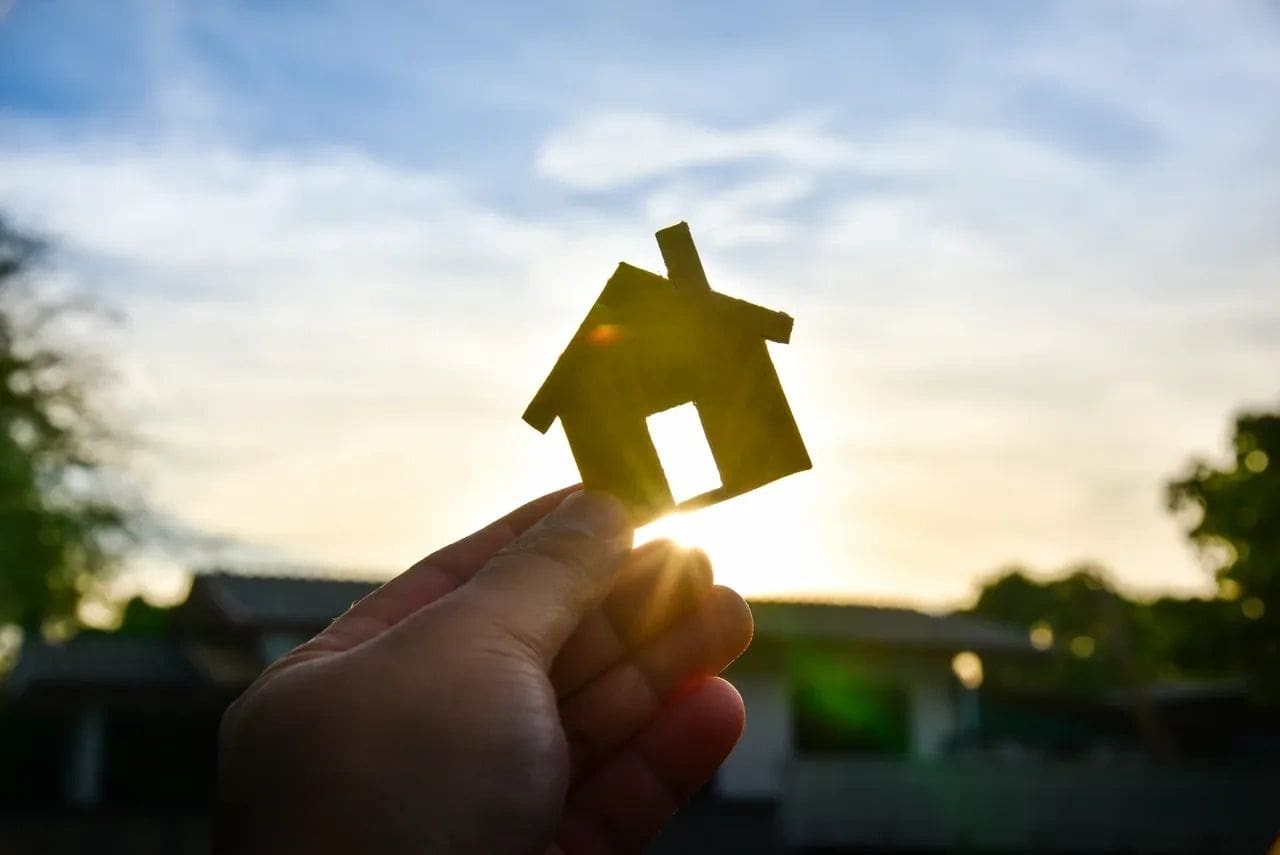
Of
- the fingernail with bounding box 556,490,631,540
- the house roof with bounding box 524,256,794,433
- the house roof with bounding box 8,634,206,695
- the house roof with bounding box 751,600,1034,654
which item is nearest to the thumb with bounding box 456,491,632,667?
the fingernail with bounding box 556,490,631,540

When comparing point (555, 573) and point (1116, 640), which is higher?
point (555, 573)

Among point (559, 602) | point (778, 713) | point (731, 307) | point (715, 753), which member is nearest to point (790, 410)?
point (731, 307)

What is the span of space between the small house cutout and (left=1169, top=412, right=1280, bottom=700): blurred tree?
21.7m

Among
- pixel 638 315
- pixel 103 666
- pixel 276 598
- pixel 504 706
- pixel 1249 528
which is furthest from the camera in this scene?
pixel 103 666

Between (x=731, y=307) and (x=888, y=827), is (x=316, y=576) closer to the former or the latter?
(x=888, y=827)

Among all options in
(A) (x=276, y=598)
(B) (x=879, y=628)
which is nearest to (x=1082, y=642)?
(B) (x=879, y=628)

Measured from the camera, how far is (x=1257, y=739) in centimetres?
3794

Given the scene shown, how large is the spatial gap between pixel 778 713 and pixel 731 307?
26.9 metres

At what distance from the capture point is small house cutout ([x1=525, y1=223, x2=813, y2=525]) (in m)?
3.05

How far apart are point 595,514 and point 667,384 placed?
1.37 feet

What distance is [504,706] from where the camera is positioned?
262 centimetres

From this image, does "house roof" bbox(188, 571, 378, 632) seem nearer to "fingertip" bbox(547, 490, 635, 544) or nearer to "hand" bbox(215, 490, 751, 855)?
"hand" bbox(215, 490, 751, 855)

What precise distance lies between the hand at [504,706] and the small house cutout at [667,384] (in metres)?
0.15

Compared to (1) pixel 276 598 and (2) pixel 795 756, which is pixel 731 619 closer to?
(2) pixel 795 756
